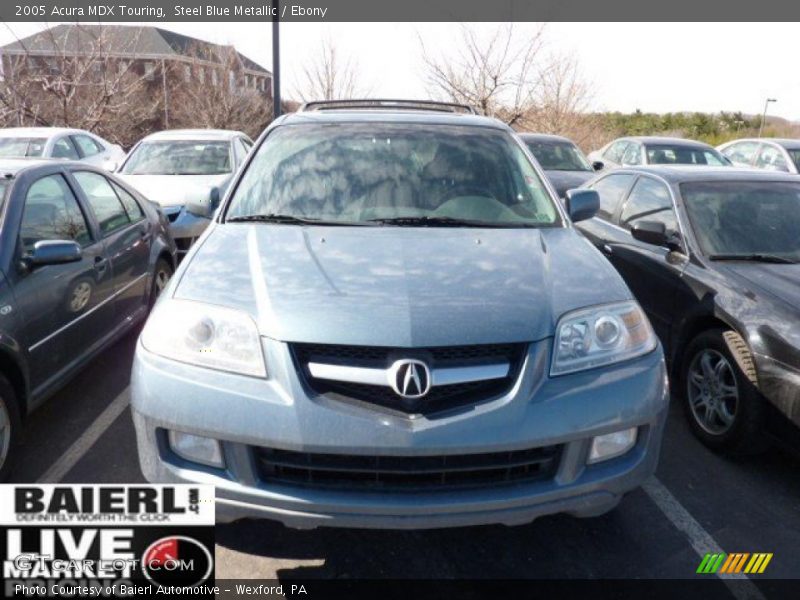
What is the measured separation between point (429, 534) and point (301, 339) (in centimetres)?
119

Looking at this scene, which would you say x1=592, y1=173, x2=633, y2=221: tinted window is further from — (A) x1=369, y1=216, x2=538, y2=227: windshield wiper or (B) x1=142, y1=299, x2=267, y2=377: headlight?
(B) x1=142, y1=299, x2=267, y2=377: headlight

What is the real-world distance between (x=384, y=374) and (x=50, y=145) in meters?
9.36

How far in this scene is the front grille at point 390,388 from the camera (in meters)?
2.15

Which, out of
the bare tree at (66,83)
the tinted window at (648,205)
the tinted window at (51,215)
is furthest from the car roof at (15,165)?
the bare tree at (66,83)

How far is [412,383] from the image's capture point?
2121 mm

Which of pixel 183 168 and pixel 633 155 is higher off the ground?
pixel 633 155

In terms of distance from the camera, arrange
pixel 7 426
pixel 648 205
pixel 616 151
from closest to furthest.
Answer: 1. pixel 7 426
2. pixel 648 205
3. pixel 616 151

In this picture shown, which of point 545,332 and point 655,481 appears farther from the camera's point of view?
point 655,481

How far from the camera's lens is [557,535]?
2805mm

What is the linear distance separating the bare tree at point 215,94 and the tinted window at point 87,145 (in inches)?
593

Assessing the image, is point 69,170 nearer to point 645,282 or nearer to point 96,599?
point 96,599

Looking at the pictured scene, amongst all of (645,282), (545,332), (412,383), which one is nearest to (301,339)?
(412,383)

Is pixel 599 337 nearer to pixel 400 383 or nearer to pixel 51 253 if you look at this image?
pixel 400 383

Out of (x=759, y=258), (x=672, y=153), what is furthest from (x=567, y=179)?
(x=759, y=258)
